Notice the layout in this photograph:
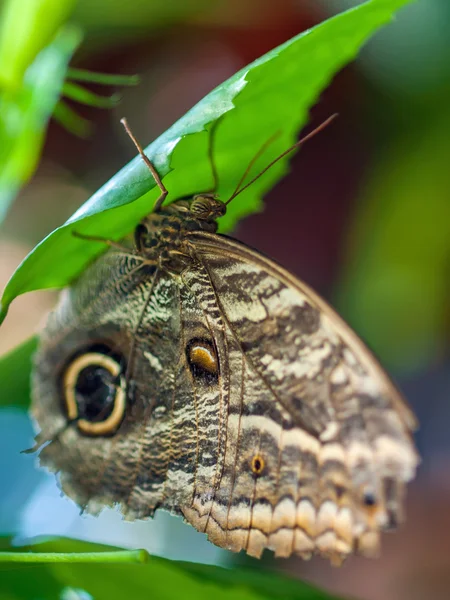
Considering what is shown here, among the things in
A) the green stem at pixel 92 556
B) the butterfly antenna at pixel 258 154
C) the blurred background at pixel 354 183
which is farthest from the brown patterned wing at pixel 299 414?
the blurred background at pixel 354 183

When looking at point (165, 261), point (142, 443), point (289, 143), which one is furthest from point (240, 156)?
point (142, 443)

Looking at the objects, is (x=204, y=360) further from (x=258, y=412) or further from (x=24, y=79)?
(x=24, y=79)

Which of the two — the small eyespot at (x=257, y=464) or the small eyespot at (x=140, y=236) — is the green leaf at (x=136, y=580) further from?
the small eyespot at (x=140, y=236)

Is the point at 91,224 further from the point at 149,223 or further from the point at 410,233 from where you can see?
the point at 410,233

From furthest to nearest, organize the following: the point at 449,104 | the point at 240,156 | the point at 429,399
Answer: the point at 429,399
the point at 449,104
the point at 240,156

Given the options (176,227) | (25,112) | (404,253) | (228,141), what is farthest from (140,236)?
(404,253)

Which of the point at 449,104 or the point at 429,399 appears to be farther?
the point at 429,399

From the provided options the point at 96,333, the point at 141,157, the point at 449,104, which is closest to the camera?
the point at 141,157

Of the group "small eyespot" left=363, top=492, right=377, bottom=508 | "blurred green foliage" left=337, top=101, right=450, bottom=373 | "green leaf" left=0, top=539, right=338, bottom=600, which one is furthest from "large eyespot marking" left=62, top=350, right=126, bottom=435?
"blurred green foliage" left=337, top=101, right=450, bottom=373
